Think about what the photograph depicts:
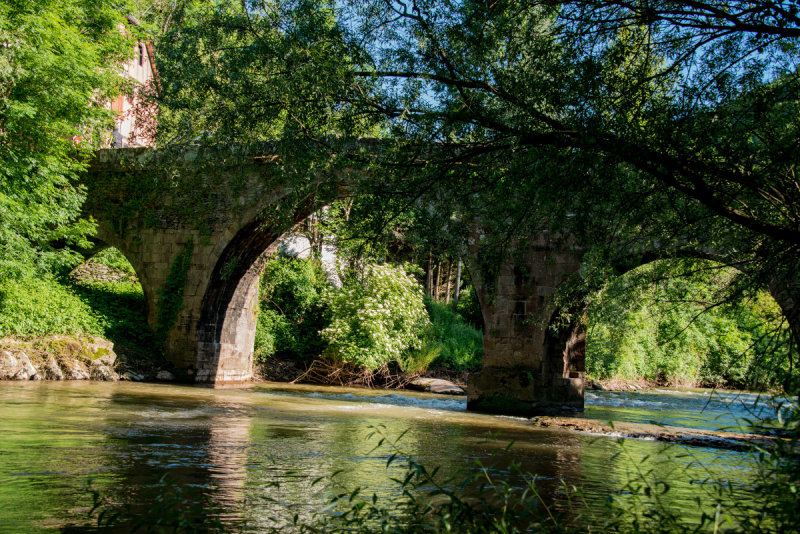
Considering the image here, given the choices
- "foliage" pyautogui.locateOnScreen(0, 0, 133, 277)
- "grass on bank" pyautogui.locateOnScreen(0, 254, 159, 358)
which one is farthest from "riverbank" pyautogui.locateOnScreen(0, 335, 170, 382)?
"foliage" pyautogui.locateOnScreen(0, 0, 133, 277)

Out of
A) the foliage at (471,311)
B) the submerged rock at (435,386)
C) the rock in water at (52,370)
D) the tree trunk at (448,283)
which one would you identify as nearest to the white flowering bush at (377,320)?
the submerged rock at (435,386)

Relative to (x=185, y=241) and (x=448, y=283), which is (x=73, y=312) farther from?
(x=448, y=283)

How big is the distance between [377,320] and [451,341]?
4.48m

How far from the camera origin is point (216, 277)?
14.2 metres

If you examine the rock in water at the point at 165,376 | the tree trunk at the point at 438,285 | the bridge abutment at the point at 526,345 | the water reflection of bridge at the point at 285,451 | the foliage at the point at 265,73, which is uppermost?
the tree trunk at the point at 438,285

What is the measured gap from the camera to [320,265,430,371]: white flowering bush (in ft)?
53.0

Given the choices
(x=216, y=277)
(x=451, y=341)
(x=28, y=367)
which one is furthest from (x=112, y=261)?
(x=451, y=341)

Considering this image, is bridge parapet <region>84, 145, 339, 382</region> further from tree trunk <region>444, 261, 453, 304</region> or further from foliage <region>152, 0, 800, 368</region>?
tree trunk <region>444, 261, 453, 304</region>

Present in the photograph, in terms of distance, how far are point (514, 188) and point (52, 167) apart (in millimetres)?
9861

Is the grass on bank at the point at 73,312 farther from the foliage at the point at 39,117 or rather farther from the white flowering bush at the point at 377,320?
the white flowering bush at the point at 377,320

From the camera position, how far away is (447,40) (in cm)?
481

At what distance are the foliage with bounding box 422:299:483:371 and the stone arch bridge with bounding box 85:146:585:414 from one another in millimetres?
4962

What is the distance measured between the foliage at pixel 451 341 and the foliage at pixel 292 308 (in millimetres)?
2866

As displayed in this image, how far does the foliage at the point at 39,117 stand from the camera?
445 inches
